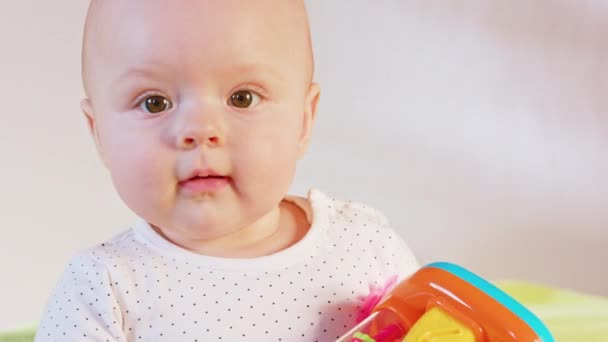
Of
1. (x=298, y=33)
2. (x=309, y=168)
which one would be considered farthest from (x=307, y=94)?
(x=309, y=168)

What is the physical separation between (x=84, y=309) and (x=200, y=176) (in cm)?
15

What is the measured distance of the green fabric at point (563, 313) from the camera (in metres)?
1.22

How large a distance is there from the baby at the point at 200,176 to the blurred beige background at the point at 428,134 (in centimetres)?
68

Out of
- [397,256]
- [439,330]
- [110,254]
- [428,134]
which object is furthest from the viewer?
[428,134]

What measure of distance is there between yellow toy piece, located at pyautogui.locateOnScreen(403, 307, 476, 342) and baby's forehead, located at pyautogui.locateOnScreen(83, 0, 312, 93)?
9.6 inches

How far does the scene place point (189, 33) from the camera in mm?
795

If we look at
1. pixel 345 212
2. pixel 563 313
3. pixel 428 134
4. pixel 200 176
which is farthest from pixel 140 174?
pixel 428 134

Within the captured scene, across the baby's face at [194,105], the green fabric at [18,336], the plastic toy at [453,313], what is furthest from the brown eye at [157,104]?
the green fabric at [18,336]

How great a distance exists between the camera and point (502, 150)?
1.60 meters

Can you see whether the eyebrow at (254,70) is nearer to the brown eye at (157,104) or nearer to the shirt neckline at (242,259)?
the brown eye at (157,104)

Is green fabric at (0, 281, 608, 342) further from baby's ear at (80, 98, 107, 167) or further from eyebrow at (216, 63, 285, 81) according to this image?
eyebrow at (216, 63, 285, 81)

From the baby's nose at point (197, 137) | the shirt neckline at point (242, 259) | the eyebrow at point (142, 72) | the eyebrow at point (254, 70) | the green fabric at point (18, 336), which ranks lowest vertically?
the green fabric at point (18, 336)

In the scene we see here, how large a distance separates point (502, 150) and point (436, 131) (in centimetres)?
11

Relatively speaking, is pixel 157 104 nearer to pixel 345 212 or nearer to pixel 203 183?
pixel 203 183
